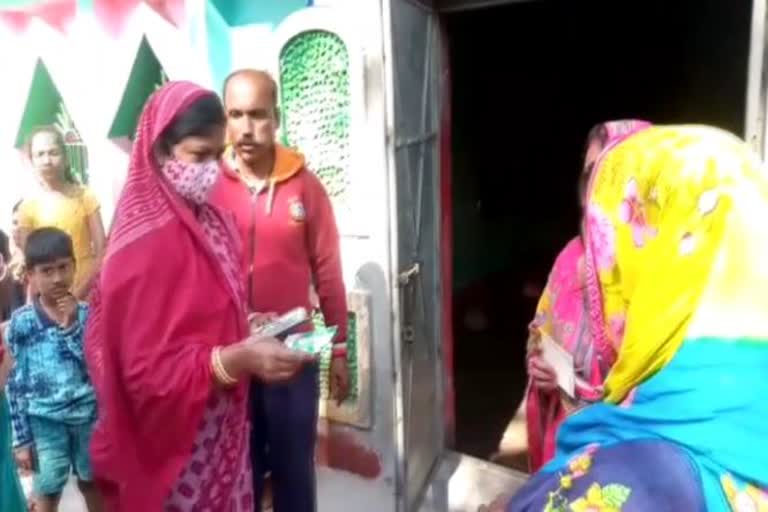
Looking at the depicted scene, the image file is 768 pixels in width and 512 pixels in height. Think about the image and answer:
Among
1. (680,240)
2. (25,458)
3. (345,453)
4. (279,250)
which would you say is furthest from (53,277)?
(680,240)

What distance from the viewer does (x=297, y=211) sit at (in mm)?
2588

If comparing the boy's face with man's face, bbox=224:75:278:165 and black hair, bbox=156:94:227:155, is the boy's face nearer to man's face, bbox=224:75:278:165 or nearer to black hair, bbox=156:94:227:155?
man's face, bbox=224:75:278:165

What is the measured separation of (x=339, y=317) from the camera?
2.74 meters

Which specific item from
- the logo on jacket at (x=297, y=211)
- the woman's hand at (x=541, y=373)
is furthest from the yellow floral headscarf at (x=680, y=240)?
the logo on jacket at (x=297, y=211)

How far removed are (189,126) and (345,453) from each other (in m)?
1.51

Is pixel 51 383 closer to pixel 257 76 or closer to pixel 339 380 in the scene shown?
pixel 339 380

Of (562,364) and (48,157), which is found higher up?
(48,157)

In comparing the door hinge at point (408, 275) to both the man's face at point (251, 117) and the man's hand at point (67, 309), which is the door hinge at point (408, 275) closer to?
the man's face at point (251, 117)

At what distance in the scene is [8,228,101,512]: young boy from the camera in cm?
268

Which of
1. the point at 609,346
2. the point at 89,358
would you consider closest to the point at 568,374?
the point at 609,346

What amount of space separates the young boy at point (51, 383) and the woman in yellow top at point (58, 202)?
0.23 metres

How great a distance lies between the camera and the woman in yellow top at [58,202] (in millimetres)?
3090

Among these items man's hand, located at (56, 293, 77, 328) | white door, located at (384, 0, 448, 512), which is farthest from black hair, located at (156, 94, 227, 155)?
man's hand, located at (56, 293, 77, 328)

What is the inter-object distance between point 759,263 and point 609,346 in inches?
21.6
